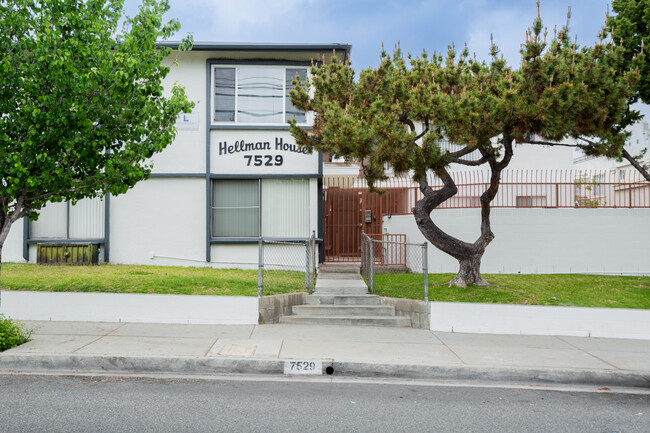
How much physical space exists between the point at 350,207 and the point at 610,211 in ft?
22.5

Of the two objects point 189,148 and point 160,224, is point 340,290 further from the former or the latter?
point 189,148

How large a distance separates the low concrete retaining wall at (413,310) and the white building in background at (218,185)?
4.39m

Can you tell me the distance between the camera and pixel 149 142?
816cm

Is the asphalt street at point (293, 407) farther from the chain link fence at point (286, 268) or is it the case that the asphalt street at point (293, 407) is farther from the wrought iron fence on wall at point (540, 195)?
the wrought iron fence on wall at point (540, 195)

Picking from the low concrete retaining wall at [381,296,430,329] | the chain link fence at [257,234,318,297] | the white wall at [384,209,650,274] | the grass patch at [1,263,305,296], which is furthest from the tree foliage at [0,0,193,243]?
the white wall at [384,209,650,274]

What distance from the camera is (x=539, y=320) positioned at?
927cm

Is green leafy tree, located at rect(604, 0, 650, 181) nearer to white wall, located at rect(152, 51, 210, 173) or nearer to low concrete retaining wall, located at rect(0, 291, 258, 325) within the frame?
low concrete retaining wall, located at rect(0, 291, 258, 325)

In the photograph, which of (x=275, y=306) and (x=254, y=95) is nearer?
(x=275, y=306)

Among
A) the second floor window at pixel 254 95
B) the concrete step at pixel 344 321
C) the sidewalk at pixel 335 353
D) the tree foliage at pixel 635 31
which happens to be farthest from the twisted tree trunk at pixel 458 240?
the second floor window at pixel 254 95

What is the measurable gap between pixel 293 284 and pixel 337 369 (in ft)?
14.7

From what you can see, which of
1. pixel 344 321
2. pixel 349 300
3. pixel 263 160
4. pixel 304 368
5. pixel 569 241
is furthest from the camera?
pixel 263 160

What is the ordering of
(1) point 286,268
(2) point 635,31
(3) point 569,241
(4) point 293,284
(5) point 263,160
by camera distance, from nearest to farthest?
1. (4) point 293,284
2. (2) point 635,31
3. (1) point 286,268
4. (3) point 569,241
5. (5) point 263,160

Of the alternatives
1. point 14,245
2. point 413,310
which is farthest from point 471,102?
point 14,245

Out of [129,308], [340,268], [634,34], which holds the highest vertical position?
[634,34]
